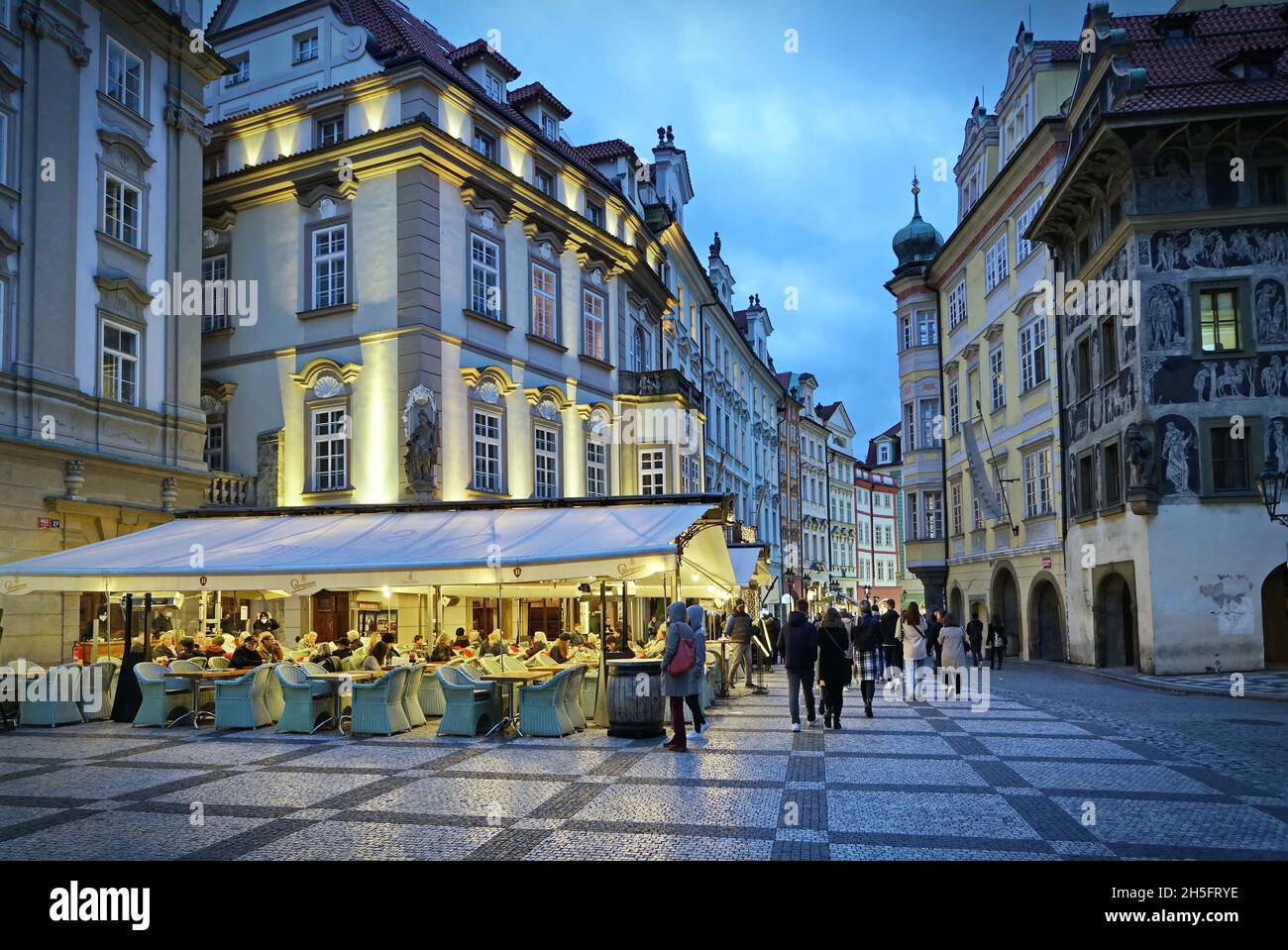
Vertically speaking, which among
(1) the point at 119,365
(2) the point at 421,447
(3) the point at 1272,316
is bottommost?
(2) the point at 421,447

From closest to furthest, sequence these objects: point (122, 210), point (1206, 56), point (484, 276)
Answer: point (122, 210) → point (1206, 56) → point (484, 276)

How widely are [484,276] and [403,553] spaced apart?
1280 cm

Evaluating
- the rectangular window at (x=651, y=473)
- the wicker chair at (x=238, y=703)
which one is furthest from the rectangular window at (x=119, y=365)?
the rectangular window at (x=651, y=473)

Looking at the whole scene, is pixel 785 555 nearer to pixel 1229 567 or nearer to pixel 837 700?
pixel 1229 567

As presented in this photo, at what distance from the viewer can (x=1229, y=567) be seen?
23875 mm

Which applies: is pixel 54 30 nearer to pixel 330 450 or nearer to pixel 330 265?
pixel 330 265

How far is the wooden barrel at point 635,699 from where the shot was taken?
14305 mm

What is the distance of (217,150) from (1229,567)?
26754 mm

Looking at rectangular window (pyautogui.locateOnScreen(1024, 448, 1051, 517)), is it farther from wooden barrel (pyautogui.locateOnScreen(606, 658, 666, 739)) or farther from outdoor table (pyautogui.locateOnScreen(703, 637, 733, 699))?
wooden barrel (pyautogui.locateOnScreen(606, 658, 666, 739))

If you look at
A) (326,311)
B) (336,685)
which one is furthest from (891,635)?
(326,311)

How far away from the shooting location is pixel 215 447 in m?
27.5

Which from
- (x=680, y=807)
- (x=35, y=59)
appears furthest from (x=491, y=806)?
(x=35, y=59)

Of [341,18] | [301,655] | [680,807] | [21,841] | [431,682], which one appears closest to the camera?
[21,841]

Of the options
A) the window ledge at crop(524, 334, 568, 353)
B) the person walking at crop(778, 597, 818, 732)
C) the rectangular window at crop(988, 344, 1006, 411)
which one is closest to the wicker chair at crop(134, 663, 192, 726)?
the person walking at crop(778, 597, 818, 732)
